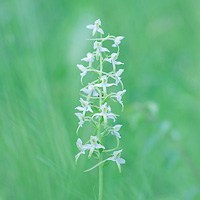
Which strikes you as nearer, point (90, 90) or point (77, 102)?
point (90, 90)

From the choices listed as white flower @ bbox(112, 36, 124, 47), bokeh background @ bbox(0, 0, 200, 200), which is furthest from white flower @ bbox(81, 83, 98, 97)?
bokeh background @ bbox(0, 0, 200, 200)

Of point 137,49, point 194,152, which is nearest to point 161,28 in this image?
point 137,49

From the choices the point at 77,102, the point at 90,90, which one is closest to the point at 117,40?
the point at 90,90

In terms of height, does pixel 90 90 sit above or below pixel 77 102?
below

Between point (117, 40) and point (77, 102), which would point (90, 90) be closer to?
point (117, 40)

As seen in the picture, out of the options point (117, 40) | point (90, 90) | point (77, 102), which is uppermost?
point (77, 102)

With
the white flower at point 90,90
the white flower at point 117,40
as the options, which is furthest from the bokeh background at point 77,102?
the white flower at point 117,40

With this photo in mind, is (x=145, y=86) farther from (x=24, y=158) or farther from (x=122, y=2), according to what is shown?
(x=24, y=158)

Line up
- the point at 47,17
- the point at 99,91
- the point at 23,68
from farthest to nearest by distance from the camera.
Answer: the point at 47,17
the point at 23,68
the point at 99,91
